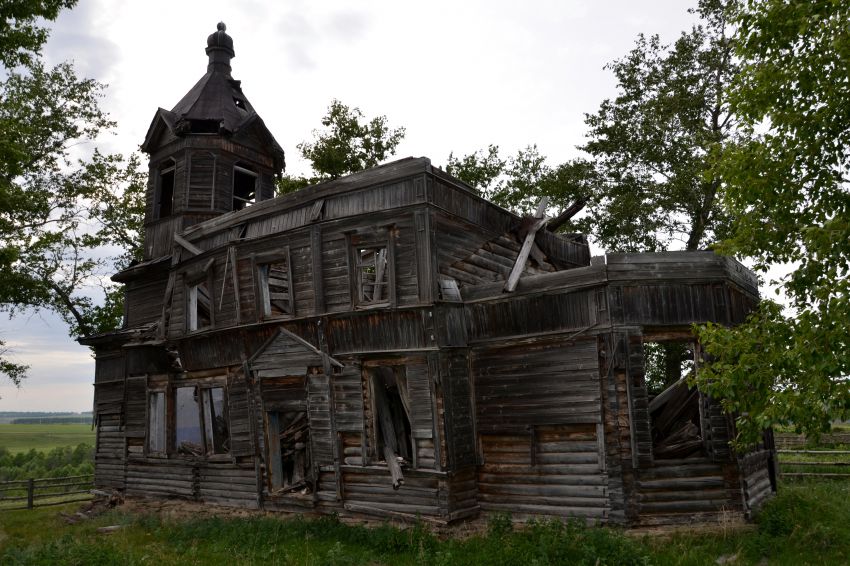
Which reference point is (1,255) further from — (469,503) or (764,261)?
(764,261)

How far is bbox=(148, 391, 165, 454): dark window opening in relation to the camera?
19188 millimetres

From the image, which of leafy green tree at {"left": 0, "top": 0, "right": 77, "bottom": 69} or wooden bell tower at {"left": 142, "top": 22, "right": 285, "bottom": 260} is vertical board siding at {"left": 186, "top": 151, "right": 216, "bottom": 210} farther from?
leafy green tree at {"left": 0, "top": 0, "right": 77, "bottom": 69}

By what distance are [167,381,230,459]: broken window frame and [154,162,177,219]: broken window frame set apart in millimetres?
7275

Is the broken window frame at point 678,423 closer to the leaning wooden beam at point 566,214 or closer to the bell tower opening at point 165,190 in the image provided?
the leaning wooden beam at point 566,214

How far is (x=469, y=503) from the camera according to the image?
13.2m

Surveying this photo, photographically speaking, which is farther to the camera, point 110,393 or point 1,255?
point 110,393

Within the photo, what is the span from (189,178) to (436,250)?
12.5m

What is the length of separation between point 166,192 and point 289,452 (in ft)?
42.8

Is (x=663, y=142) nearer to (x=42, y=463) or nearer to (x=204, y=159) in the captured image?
(x=204, y=159)

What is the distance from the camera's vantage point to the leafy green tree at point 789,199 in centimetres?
740

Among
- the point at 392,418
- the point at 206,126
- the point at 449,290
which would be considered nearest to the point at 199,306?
the point at 206,126

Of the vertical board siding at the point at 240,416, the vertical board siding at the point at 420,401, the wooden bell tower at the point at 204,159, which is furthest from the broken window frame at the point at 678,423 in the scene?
the wooden bell tower at the point at 204,159

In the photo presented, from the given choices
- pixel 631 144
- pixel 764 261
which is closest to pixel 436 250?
pixel 764 261

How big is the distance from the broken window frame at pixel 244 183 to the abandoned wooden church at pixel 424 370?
184 inches
